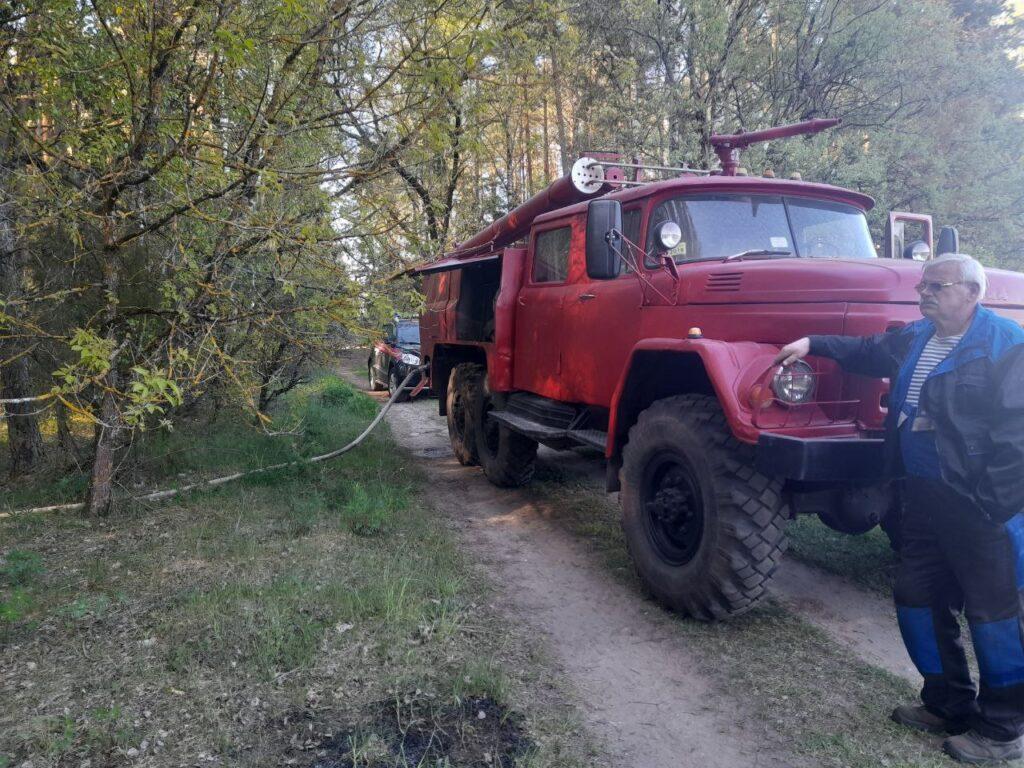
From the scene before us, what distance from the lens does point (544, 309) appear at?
620cm

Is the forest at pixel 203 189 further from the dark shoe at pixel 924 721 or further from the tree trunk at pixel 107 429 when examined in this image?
the dark shoe at pixel 924 721

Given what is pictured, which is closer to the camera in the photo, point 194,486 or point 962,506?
point 962,506

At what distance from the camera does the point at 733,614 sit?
12.7 feet

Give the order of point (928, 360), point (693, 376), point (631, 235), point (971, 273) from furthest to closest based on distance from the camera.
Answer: point (631, 235), point (693, 376), point (928, 360), point (971, 273)

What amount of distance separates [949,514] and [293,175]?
171 inches

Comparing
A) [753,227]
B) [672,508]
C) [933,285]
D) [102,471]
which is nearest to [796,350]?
[933,285]

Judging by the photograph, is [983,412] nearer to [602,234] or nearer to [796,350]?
[796,350]

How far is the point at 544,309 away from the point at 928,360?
3561 mm

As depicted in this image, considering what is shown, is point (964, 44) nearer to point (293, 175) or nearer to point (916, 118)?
point (916, 118)

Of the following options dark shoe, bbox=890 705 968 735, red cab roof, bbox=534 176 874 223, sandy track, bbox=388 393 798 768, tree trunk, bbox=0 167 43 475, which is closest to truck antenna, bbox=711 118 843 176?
red cab roof, bbox=534 176 874 223

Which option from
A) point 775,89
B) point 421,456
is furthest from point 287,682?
point 775,89

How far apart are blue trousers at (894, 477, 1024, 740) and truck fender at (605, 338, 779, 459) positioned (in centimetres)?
86

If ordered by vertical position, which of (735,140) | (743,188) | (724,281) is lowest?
(724,281)

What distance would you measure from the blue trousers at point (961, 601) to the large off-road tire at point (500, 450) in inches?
170
